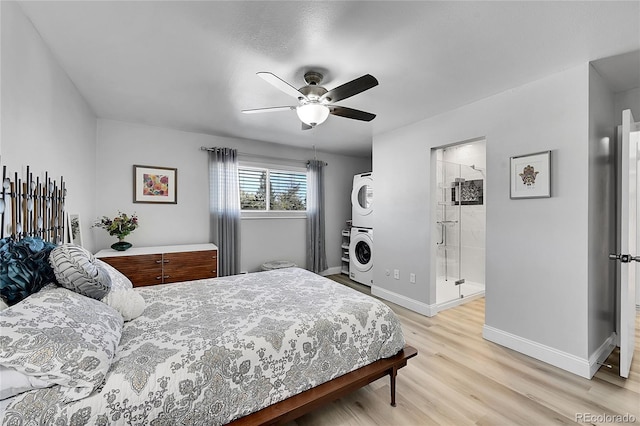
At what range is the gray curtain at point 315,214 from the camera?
491 cm

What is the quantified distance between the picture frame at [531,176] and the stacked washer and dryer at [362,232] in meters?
2.11

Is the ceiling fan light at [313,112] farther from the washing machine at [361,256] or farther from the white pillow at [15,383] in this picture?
the washing machine at [361,256]

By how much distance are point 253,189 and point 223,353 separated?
3.45 m

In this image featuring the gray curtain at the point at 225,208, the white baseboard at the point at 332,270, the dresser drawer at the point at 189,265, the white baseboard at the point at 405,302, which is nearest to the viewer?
the dresser drawer at the point at 189,265

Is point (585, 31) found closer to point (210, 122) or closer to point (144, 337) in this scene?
point (144, 337)

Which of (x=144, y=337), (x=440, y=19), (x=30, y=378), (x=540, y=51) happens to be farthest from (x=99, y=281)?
(x=540, y=51)

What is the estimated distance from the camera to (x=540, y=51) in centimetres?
191

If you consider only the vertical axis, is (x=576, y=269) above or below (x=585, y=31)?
below

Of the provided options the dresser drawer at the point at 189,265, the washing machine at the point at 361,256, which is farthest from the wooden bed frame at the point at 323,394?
the washing machine at the point at 361,256

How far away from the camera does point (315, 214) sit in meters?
4.95

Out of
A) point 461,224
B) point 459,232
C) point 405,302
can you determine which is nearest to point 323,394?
point 405,302

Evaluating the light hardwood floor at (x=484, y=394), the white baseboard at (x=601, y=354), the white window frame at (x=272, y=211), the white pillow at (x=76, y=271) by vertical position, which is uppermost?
the white window frame at (x=272, y=211)

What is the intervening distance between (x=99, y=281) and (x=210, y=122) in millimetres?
Result: 2572

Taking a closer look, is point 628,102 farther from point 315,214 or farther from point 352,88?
point 315,214
